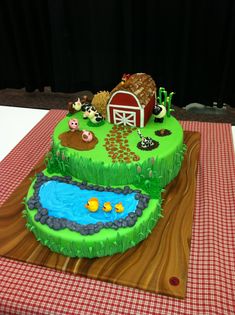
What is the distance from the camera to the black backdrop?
4.11 m

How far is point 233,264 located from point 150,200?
0.58 meters

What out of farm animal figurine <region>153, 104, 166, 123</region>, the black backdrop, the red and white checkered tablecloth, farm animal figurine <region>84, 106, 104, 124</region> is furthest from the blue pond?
the black backdrop

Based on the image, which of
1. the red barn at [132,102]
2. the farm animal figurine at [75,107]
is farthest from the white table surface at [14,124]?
the red barn at [132,102]

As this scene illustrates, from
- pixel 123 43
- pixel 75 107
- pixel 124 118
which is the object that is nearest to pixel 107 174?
pixel 124 118

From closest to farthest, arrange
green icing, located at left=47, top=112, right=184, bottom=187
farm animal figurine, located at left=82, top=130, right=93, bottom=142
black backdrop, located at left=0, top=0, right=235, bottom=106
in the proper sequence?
green icing, located at left=47, top=112, right=184, bottom=187, farm animal figurine, located at left=82, top=130, right=93, bottom=142, black backdrop, located at left=0, top=0, right=235, bottom=106

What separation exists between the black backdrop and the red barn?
81.9 inches

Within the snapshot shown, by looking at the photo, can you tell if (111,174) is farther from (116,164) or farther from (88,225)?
(88,225)

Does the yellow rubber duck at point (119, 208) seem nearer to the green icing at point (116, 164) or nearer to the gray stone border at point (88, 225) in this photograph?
the gray stone border at point (88, 225)

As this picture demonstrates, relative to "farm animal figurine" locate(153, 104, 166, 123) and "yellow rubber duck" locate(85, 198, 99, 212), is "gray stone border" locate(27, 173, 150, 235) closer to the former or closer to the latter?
"yellow rubber duck" locate(85, 198, 99, 212)

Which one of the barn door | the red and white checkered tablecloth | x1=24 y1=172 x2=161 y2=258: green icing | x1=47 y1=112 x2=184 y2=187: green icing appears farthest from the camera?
the barn door

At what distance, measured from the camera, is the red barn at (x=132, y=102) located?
224cm

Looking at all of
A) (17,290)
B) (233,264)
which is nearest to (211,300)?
(233,264)

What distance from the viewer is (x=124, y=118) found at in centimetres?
235

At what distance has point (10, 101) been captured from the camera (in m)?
5.31
